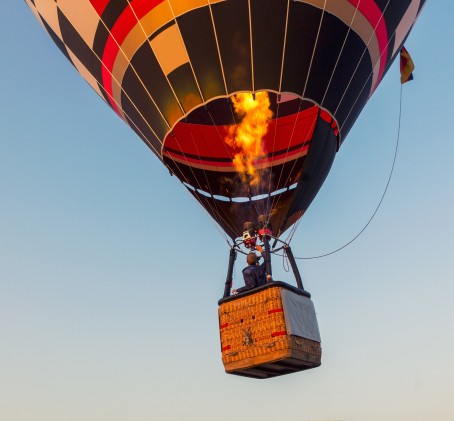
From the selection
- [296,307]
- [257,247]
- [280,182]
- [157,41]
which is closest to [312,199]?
[280,182]

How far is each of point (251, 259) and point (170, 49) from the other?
2539 millimetres

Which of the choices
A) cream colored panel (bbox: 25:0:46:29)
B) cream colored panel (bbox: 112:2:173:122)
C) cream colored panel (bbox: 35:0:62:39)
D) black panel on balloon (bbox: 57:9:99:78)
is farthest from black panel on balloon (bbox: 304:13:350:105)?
cream colored panel (bbox: 25:0:46:29)

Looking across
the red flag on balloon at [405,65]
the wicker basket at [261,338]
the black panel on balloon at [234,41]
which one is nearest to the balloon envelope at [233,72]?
the black panel on balloon at [234,41]

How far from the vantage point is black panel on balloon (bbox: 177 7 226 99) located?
6633 mm

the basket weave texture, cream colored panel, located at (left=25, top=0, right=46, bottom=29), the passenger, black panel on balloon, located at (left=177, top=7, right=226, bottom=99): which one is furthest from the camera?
cream colored panel, located at (left=25, top=0, right=46, bottom=29)

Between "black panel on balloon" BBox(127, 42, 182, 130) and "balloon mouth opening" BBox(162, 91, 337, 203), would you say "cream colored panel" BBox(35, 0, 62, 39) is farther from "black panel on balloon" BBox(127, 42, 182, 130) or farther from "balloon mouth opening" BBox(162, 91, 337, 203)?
"balloon mouth opening" BBox(162, 91, 337, 203)

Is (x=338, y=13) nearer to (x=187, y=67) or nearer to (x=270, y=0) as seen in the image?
(x=270, y=0)

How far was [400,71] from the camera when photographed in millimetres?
9461

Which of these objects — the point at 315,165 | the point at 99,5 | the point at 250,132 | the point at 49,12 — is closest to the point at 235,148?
the point at 250,132

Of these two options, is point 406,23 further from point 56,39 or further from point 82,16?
point 56,39

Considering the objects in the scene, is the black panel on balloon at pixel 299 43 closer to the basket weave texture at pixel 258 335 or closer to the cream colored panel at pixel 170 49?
the cream colored panel at pixel 170 49

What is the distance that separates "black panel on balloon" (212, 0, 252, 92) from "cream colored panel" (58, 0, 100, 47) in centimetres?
170

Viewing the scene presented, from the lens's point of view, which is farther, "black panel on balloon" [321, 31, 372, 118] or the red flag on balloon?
the red flag on balloon

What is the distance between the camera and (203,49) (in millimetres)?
6734
